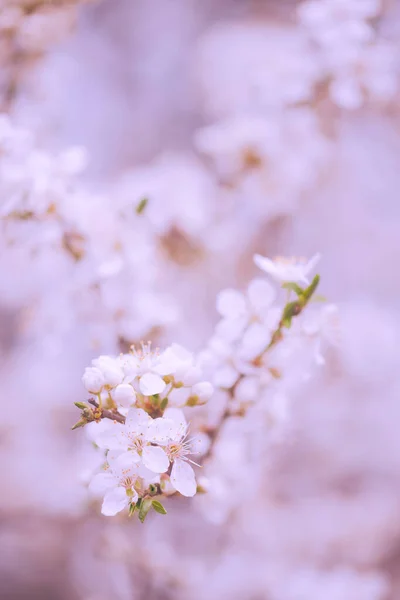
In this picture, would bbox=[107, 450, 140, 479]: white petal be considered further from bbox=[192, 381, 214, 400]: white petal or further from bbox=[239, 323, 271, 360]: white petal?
bbox=[239, 323, 271, 360]: white petal

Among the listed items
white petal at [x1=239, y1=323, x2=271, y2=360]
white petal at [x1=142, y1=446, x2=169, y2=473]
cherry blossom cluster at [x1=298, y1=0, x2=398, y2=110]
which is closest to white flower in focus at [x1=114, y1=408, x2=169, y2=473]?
white petal at [x1=142, y1=446, x2=169, y2=473]

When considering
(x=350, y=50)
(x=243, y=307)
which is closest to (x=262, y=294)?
(x=243, y=307)

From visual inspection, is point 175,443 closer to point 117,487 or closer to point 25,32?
point 117,487

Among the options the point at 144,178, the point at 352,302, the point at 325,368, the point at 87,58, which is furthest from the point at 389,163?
the point at 87,58

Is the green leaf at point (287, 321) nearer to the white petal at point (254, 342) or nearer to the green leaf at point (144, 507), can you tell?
the white petal at point (254, 342)

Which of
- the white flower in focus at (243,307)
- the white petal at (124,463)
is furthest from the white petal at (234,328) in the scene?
the white petal at (124,463)

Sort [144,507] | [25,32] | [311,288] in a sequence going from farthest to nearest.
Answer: [25,32] < [311,288] < [144,507]
